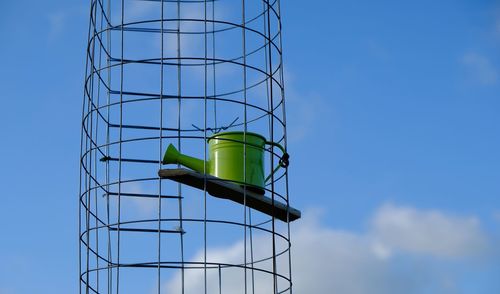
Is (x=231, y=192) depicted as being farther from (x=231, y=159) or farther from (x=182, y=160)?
(x=182, y=160)

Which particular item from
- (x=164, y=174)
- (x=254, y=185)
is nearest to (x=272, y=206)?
(x=254, y=185)

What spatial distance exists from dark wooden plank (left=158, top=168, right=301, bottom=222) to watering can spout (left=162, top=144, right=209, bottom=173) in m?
0.23

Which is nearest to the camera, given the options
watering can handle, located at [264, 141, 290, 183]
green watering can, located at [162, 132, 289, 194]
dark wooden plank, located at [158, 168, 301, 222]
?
dark wooden plank, located at [158, 168, 301, 222]

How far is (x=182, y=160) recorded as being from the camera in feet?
19.7

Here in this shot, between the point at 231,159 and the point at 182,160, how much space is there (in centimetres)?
33

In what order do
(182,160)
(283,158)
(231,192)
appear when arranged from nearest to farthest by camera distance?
(231,192) < (182,160) < (283,158)

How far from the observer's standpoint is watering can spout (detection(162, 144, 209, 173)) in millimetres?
5992

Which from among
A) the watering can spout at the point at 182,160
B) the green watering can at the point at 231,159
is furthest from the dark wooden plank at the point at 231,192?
the watering can spout at the point at 182,160

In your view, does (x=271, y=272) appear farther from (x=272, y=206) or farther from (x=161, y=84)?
(x=161, y=84)

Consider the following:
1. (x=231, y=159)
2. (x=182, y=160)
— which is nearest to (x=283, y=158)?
(x=231, y=159)

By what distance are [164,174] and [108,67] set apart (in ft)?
3.32

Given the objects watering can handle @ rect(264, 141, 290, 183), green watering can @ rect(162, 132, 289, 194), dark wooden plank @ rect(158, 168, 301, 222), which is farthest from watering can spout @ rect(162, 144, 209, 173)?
watering can handle @ rect(264, 141, 290, 183)

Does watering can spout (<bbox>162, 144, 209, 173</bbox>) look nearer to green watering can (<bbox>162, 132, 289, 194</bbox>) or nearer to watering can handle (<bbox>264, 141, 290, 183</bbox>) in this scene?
green watering can (<bbox>162, 132, 289, 194</bbox>)

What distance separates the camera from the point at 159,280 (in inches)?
207
